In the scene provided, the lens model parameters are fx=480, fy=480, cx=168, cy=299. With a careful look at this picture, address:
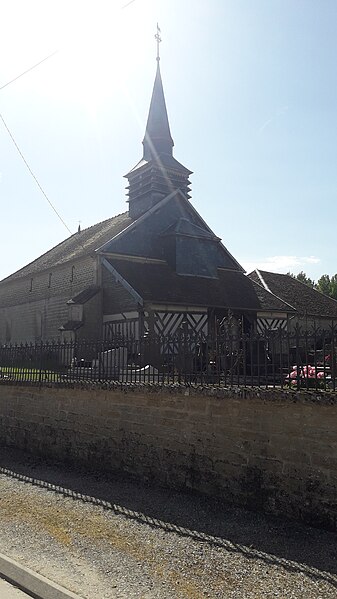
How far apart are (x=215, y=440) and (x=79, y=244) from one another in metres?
22.7

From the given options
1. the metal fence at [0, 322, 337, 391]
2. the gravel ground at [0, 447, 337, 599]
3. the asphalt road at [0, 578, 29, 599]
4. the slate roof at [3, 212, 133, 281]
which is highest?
the slate roof at [3, 212, 133, 281]

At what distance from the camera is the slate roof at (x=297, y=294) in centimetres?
3016

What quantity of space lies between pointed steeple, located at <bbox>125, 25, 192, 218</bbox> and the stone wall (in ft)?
66.0

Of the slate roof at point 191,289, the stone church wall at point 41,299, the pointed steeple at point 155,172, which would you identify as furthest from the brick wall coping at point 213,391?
the pointed steeple at point 155,172

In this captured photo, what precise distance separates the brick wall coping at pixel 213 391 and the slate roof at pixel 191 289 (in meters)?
10.6

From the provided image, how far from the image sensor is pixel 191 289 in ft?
73.5

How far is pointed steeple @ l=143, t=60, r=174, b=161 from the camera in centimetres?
3203

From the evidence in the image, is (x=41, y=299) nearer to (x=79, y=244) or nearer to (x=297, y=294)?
(x=79, y=244)

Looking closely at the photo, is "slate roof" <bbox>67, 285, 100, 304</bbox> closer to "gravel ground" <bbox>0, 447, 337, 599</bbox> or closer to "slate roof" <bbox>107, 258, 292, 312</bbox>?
"slate roof" <bbox>107, 258, 292, 312</bbox>

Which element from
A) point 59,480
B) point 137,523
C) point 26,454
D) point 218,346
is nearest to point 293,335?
point 218,346

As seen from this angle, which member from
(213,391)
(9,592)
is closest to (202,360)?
(213,391)

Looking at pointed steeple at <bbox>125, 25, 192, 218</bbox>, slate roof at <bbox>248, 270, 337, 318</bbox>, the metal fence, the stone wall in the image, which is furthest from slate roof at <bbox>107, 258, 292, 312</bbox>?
the stone wall

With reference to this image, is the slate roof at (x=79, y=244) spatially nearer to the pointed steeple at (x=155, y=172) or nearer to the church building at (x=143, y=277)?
the church building at (x=143, y=277)

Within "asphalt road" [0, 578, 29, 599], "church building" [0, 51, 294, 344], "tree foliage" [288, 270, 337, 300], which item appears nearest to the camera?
"asphalt road" [0, 578, 29, 599]
